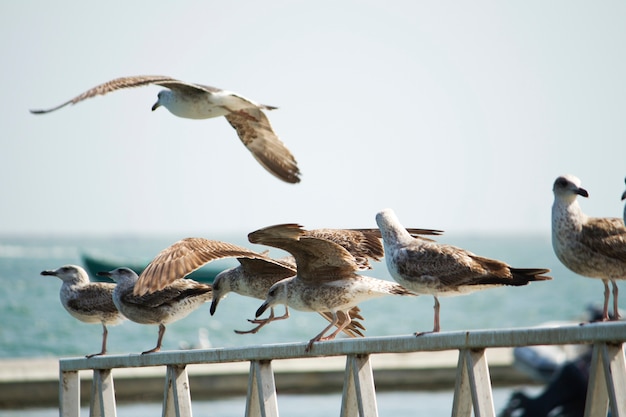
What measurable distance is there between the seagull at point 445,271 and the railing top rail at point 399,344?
39 cm

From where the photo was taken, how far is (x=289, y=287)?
736cm

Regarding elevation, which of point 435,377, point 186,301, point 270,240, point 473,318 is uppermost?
point 270,240

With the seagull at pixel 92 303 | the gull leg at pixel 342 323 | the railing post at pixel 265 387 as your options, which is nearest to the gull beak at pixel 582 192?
the gull leg at pixel 342 323

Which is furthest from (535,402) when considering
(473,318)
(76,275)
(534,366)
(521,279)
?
(473,318)

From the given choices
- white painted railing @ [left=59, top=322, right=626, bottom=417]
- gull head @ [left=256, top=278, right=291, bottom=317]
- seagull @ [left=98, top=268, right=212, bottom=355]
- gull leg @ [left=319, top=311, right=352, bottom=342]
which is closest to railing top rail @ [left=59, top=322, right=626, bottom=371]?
white painted railing @ [left=59, top=322, right=626, bottom=417]

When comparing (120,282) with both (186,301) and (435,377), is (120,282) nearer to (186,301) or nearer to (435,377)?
(186,301)

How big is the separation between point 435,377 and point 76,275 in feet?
39.4

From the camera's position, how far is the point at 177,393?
744 cm

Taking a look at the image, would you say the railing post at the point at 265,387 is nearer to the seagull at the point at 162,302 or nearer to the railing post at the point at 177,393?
the railing post at the point at 177,393

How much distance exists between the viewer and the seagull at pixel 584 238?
18.5ft

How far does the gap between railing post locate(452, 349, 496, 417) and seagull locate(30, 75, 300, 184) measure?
357cm

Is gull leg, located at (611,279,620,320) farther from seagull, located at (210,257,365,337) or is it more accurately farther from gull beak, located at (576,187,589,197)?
seagull, located at (210,257,365,337)

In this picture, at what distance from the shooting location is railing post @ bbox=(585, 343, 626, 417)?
509 centimetres

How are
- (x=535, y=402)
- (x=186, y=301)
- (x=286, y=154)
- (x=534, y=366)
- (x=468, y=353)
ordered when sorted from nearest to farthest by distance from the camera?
1. (x=468, y=353)
2. (x=186, y=301)
3. (x=286, y=154)
4. (x=535, y=402)
5. (x=534, y=366)
